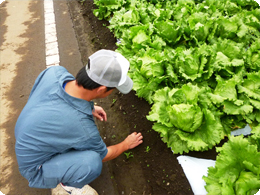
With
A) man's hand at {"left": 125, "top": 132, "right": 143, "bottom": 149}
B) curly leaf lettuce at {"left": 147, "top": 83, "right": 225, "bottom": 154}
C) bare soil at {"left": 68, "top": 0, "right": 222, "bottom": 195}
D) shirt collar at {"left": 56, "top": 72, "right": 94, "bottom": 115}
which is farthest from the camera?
man's hand at {"left": 125, "top": 132, "right": 143, "bottom": 149}

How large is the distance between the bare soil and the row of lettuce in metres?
0.26

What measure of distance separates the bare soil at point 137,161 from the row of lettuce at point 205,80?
0.26 m

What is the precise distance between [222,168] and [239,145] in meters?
0.30

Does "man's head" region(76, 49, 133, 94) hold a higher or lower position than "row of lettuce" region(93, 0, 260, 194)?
higher

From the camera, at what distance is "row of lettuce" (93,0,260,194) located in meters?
2.14

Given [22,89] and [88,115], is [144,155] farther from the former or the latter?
[22,89]

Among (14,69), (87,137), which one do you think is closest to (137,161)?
(87,137)

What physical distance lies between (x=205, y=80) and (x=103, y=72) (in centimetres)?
186

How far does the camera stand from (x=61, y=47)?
5.12 metres

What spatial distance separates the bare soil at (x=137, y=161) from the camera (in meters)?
2.65

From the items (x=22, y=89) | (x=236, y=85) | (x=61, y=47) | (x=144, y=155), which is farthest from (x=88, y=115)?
(x=61, y=47)

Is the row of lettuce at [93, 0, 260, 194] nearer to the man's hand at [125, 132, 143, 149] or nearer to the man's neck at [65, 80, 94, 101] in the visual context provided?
the man's hand at [125, 132, 143, 149]

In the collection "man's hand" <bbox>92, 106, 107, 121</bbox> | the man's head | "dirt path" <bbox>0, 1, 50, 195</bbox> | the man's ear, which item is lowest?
"dirt path" <bbox>0, 1, 50, 195</bbox>

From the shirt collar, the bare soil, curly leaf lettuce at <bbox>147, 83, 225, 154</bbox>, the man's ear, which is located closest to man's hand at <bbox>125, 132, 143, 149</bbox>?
the bare soil
